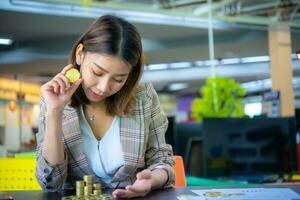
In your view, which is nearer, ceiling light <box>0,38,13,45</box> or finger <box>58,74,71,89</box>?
finger <box>58,74,71,89</box>

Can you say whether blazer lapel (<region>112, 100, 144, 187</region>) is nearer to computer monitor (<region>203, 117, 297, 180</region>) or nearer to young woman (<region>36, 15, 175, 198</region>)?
young woman (<region>36, 15, 175, 198</region>)

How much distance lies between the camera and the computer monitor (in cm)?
270

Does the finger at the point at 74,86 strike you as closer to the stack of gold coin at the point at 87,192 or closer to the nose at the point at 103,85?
the nose at the point at 103,85

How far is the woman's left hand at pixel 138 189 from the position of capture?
1003 millimetres

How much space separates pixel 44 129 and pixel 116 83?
27 cm

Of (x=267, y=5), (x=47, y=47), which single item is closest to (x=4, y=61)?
(x=47, y=47)

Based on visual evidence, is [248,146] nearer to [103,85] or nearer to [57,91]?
[103,85]

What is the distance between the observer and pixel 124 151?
4.22 feet

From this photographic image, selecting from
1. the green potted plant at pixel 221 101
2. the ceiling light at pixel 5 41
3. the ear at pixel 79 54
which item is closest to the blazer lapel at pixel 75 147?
the ear at pixel 79 54

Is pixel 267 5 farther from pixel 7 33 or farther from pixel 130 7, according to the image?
pixel 7 33

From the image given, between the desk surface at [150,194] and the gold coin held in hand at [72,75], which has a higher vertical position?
the gold coin held in hand at [72,75]

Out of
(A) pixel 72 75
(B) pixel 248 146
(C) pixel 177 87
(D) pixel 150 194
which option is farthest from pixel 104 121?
(C) pixel 177 87

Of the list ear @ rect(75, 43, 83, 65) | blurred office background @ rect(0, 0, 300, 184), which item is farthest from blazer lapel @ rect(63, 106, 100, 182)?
blurred office background @ rect(0, 0, 300, 184)

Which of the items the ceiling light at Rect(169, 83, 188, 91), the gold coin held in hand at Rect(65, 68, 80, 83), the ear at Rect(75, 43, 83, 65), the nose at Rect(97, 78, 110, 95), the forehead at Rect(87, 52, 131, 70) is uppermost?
the ceiling light at Rect(169, 83, 188, 91)
